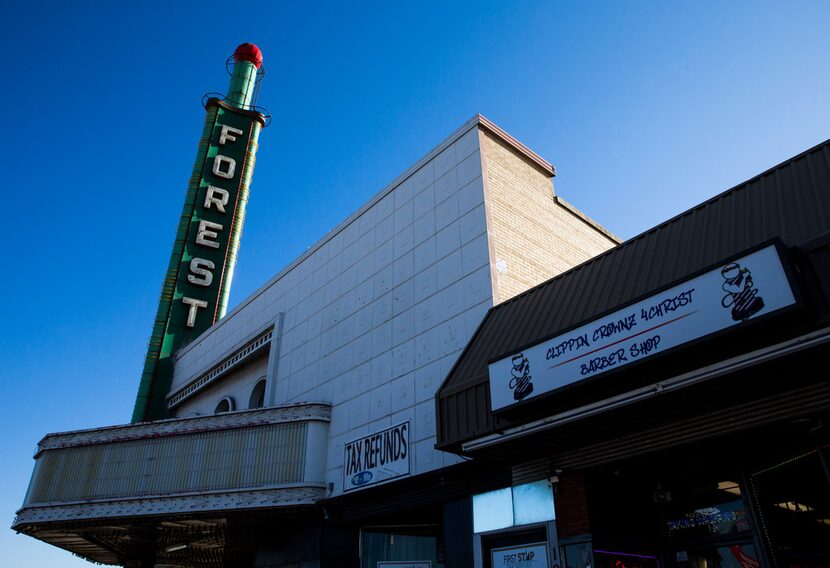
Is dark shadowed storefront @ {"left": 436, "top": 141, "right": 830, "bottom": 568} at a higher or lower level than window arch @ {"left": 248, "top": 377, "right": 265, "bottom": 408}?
lower

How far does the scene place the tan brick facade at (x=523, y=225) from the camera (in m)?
15.0

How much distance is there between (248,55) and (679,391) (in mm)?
44817

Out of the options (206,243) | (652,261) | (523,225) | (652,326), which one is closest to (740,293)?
(652,326)

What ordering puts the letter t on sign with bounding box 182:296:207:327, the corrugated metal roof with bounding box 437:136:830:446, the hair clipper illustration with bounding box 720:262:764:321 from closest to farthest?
the hair clipper illustration with bounding box 720:262:764:321
the corrugated metal roof with bounding box 437:136:830:446
the letter t on sign with bounding box 182:296:207:327

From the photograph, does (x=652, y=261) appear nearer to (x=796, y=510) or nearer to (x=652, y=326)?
(x=652, y=326)

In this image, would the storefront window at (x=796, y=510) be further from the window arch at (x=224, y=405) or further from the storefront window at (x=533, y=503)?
the window arch at (x=224, y=405)

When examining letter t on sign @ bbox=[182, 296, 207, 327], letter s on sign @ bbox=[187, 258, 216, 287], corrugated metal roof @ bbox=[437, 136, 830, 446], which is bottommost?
corrugated metal roof @ bbox=[437, 136, 830, 446]

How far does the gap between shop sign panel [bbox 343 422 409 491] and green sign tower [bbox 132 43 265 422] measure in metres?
16.8

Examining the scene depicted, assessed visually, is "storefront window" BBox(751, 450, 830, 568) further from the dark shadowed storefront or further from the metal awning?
the metal awning

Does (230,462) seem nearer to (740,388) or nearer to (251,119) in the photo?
(740,388)

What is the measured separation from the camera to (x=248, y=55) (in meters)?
46.1

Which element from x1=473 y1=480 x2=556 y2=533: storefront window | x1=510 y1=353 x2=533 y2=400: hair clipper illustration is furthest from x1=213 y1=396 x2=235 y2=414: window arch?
x1=510 y1=353 x2=533 y2=400: hair clipper illustration

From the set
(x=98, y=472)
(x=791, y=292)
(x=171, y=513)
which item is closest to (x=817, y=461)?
(x=791, y=292)

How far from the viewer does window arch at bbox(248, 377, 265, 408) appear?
920 inches
